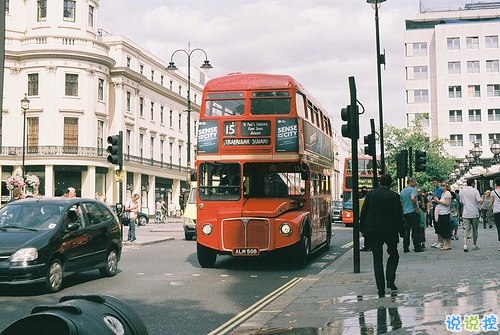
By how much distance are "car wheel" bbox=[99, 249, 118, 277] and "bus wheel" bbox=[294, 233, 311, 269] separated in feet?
13.0

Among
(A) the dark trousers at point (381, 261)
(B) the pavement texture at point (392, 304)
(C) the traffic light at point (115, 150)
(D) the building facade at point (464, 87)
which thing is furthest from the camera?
(D) the building facade at point (464, 87)

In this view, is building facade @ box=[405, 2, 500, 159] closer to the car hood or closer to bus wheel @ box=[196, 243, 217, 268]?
bus wheel @ box=[196, 243, 217, 268]

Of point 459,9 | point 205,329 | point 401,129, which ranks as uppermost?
point 459,9

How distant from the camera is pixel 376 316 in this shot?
7.51 m

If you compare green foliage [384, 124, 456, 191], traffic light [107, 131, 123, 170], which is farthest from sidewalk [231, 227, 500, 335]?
green foliage [384, 124, 456, 191]

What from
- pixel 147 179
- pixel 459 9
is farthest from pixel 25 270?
pixel 459 9

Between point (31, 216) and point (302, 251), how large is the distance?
5922mm

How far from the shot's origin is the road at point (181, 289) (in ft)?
27.3

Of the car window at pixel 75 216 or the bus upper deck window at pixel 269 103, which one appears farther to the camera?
the bus upper deck window at pixel 269 103

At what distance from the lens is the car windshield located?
11.0m

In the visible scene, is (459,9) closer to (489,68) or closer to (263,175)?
(489,68)

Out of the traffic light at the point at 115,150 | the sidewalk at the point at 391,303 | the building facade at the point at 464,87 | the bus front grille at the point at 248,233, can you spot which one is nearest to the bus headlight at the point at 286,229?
the bus front grille at the point at 248,233

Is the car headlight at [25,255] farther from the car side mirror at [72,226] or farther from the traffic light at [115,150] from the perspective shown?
the traffic light at [115,150]

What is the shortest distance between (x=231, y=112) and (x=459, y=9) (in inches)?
3074
